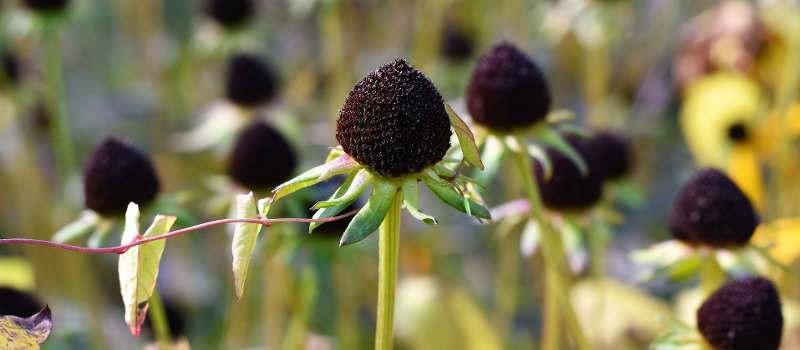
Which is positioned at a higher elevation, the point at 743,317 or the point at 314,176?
the point at 314,176

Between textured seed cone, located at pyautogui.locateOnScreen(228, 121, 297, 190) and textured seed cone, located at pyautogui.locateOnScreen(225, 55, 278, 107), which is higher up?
textured seed cone, located at pyautogui.locateOnScreen(225, 55, 278, 107)

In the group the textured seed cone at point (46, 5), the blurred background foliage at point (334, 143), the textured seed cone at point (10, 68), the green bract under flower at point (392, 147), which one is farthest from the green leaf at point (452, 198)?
the textured seed cone at point (10, 68)

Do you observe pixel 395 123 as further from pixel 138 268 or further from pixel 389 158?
pixel 138 268

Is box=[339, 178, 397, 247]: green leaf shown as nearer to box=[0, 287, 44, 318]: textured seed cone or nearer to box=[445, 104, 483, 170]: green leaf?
box=[445, 104, 483, 170]: green leaf

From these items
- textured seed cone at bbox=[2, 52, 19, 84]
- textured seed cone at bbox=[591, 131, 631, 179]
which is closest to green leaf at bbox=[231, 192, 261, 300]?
textured seed cone at bbox=[591, 131, 631, 179]

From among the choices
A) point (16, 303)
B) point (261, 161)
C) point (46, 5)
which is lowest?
point (16, 303)

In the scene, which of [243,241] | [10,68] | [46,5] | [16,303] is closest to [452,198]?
[243,241]
